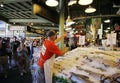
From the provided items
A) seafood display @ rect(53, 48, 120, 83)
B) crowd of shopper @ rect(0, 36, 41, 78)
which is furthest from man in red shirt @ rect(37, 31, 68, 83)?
crowd of shopper @ rect(0, 36, 41, 78)

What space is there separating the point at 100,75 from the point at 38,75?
→ 4.94ft

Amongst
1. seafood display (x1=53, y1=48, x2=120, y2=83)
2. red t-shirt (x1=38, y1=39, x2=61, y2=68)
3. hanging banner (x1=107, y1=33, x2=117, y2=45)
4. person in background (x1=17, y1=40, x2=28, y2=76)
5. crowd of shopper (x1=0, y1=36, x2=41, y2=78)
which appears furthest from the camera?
person in background (x1=17, y1=40, x2=28, y2=76)

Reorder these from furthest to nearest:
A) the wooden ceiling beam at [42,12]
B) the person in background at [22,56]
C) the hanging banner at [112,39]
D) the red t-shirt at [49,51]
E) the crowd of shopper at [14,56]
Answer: the wooden ceiling beam at [42,12]
the person in background at [22,56]
the crowd of shopper at [14,56]
the hanging banner at [112,39]
the red t-shirt at [49,51]

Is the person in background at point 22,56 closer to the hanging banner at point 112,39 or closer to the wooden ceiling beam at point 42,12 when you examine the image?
the wooden ceiling beam at point 42,12

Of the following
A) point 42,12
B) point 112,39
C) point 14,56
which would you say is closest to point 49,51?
point 112,39

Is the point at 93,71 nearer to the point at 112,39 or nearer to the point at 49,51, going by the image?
the point at 49,51

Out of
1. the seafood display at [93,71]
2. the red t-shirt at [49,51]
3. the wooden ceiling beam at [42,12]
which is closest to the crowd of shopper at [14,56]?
the wooden ceiling beam at [42,12]

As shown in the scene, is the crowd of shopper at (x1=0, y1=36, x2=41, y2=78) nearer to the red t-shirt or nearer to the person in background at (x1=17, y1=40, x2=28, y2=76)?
the person in background at (x1=17, y1=40, x2=28, y2=76)

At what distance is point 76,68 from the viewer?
9.00ft

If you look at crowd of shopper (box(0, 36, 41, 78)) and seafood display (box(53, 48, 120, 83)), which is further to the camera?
crowd of shopper (box(0, 36, 41, 78))

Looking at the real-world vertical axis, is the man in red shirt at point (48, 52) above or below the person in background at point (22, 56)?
above

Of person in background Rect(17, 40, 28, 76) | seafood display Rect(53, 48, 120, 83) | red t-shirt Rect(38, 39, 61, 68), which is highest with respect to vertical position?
red t-shirt Rect(38, 39, 61, 68)

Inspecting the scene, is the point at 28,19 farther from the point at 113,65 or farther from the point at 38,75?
the point at 113,65

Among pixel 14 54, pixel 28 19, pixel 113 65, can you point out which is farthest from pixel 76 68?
pixel 28 19
